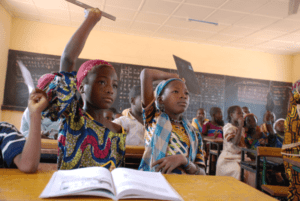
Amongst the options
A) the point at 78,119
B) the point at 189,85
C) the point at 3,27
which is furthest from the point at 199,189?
the point at 3,27

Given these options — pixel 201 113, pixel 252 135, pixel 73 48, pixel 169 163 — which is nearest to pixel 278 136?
pixel 252 135

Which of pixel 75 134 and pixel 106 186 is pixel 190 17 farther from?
pixel 106 186

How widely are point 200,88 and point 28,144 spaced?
5.16 m

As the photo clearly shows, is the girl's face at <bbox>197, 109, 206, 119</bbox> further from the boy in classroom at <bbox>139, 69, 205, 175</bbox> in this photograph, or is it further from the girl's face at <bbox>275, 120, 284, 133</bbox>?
the boy in classroom at <bbox>139, 69, 205, 175</bbox>

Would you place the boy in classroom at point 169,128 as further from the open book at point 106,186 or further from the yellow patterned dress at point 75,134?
the open book at point 106,186

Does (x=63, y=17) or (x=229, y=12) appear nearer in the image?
(x=229, y=12)

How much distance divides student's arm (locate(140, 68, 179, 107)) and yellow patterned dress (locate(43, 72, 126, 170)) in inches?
15.2

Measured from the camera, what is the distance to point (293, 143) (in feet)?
6.21

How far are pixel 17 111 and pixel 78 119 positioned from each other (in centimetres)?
431

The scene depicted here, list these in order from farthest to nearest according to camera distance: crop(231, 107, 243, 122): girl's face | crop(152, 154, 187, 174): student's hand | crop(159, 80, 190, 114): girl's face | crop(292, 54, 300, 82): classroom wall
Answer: crop(292, 54, 300, 82): classroom wall < crop(231, 107, 243, 122): girl's face < crop(159, 80, 190, 114): girl's face < crop(152, 154, 187, 174): student's hand

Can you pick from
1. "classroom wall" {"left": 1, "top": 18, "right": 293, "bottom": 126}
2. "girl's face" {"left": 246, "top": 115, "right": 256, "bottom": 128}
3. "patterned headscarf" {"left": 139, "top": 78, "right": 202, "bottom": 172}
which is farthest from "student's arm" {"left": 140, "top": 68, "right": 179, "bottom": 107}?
"classroom wall" {"left": 1, "top": 18, "right": 293, "bottom": 126}

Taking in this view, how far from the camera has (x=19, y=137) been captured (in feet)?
2.77

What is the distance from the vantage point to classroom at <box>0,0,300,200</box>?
3920 mm

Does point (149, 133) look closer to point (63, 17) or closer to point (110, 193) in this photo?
point (110, 193)
